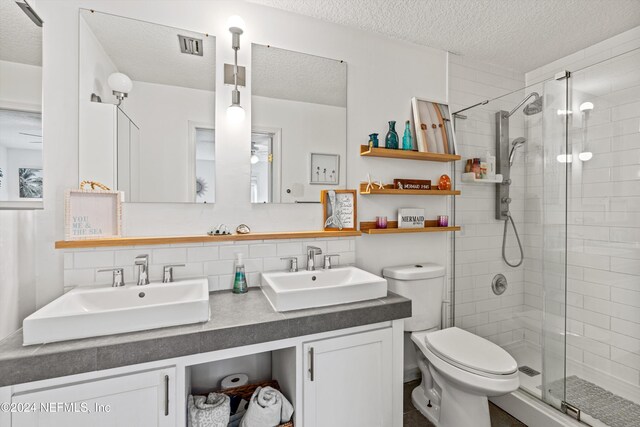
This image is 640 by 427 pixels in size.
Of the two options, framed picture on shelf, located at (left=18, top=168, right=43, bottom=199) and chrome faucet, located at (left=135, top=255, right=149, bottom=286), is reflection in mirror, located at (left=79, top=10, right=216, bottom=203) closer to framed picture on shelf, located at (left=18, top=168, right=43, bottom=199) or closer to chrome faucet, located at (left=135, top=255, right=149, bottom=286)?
framed picture on shelf, located at (left=18, top=168, right=43, bottom=199)

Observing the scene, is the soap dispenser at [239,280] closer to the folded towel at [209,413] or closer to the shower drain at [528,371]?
the folded towel at [209,413]

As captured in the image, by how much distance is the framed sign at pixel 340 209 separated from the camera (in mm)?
2092

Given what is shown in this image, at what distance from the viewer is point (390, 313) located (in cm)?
161

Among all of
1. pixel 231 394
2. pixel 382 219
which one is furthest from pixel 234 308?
pixel 382 219

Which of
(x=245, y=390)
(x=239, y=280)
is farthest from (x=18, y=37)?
(x=245, y=390)

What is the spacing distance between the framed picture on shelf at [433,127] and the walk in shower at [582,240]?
473 mm

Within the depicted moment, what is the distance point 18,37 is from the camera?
142 cm

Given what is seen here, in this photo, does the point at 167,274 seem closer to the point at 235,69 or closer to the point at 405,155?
the point at 235,69

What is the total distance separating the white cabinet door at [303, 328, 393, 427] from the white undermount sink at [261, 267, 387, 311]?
185 mm

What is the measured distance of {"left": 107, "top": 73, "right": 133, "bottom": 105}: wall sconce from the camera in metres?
1.66

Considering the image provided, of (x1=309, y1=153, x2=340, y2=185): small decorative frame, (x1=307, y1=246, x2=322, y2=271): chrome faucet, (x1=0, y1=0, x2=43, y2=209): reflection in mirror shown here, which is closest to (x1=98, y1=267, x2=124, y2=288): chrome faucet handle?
(x1=0, y1=0, x2=43, y2=209): reflection in mirror

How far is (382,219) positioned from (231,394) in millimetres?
1411

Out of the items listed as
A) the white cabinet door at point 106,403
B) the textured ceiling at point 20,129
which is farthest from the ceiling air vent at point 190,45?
the white cabinet door at point 106,403

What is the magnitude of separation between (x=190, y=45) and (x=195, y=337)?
1.57 m
